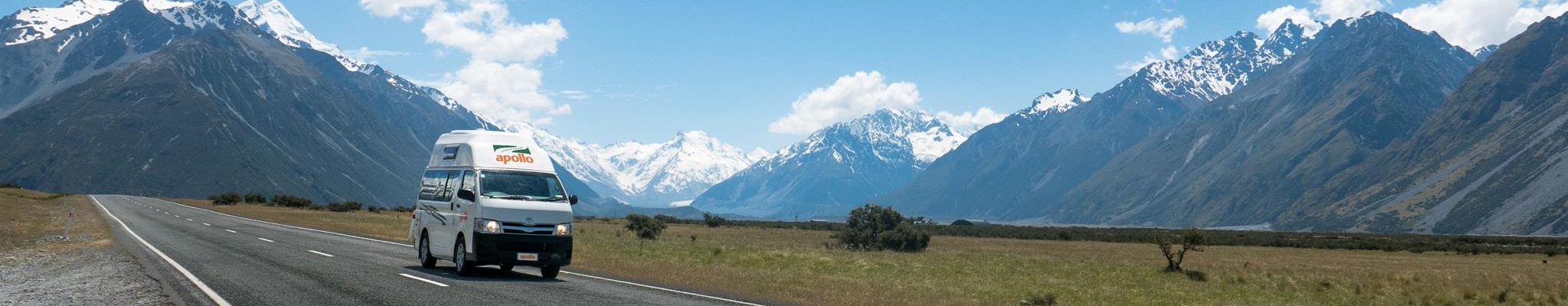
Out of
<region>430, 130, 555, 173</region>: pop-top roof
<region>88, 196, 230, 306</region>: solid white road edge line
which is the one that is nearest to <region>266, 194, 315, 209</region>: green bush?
<region>88, 196, 230, 306</region>: solid white road edge line

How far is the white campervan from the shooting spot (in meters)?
26.0

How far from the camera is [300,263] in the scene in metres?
28.8

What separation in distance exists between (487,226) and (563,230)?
196 centimetres

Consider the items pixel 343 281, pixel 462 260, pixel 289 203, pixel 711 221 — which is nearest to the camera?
pixel 343 281

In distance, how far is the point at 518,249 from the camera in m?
26.2

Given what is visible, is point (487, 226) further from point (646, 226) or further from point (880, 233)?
point (646, 226)

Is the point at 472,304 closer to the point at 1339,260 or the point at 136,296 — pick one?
the point at 136,296

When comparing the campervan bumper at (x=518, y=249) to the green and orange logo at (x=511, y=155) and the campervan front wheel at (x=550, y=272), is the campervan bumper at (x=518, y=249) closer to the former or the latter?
the campervan front wheel at (x=550, y=272)

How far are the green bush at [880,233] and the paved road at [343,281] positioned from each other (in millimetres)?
39269

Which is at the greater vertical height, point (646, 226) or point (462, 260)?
point (646, 226)

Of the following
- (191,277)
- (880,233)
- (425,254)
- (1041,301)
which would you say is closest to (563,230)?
(425,254)

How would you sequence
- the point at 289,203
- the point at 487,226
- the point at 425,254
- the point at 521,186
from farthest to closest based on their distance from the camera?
1. the point at 289,203
2. the point at 425,254
3. the point at 521,186
4. the point at 487,226

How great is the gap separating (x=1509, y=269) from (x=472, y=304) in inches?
2673

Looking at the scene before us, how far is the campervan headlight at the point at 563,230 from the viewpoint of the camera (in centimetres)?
2681
